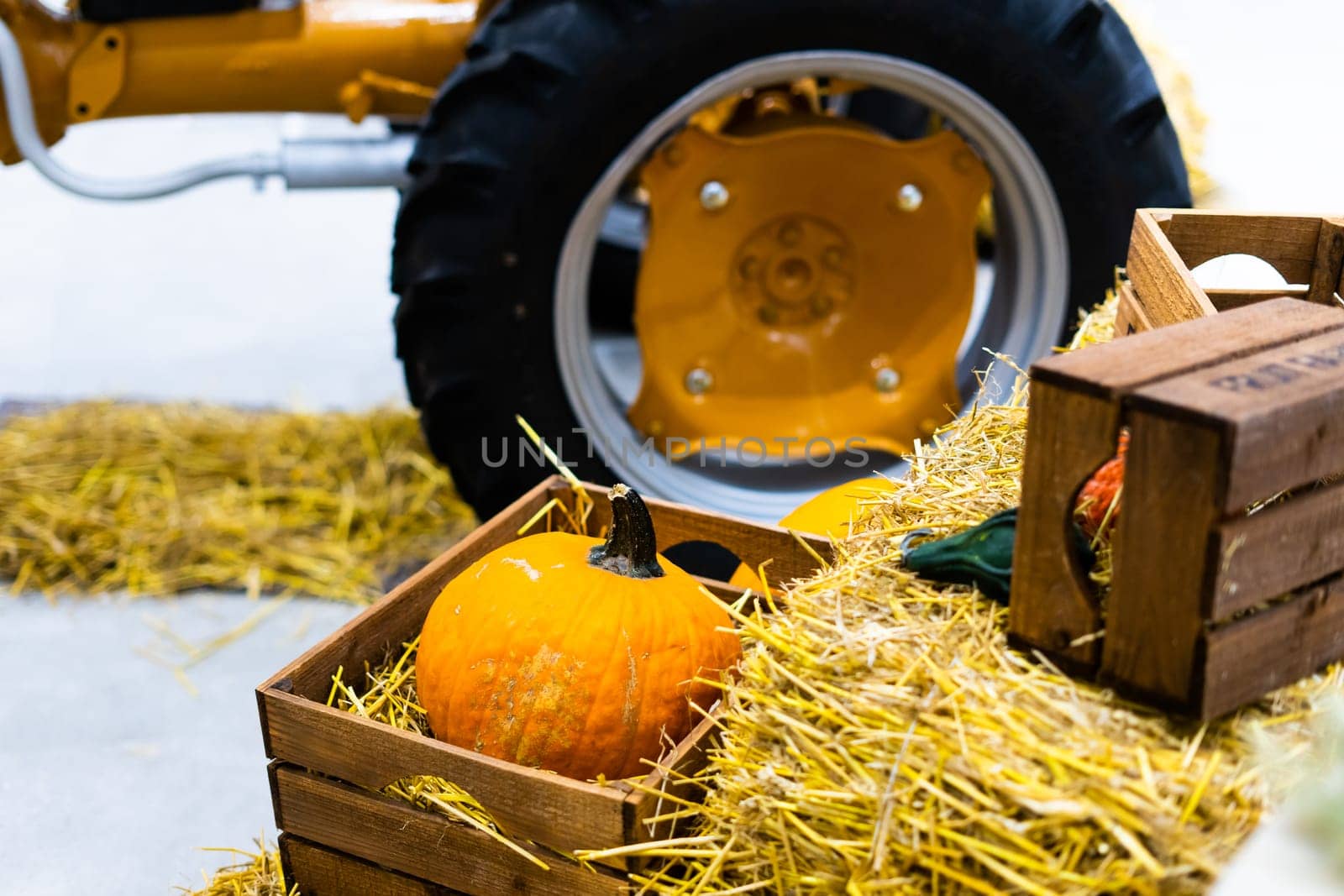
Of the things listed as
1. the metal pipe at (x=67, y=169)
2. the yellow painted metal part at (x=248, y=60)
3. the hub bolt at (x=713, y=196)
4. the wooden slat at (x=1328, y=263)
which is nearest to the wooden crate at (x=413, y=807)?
the wooden slat at (x=1328, y=263)

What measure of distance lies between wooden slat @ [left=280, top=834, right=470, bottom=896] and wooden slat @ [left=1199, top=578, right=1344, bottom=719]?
36.0 inches

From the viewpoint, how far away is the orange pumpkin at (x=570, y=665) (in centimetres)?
159

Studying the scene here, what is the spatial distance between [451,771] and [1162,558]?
2.74 feet

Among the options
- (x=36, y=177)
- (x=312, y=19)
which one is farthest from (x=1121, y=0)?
(x=36, y=177)

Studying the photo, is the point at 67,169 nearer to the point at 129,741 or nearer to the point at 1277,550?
the point at 129,741

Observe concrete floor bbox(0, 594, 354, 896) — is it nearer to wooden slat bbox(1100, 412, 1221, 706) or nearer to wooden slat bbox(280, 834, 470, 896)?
wooden slat bbox(280, 834, 470, 896)

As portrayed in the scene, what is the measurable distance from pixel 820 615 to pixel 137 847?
1.31 m

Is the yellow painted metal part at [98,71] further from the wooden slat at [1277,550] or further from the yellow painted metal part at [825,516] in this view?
the wooden slat at [1277,550]

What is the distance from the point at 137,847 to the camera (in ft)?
6.75

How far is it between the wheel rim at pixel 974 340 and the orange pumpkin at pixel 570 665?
98 cm

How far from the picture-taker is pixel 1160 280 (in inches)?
65.4

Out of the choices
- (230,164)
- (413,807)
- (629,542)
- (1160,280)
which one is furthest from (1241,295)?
(230,164)

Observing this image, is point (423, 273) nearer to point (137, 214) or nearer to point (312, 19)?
point (312, 19)

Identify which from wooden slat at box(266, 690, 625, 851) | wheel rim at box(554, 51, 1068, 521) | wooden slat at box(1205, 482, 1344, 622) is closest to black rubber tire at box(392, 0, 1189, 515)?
wheel rim at box(554, 51, 1068, 521)
